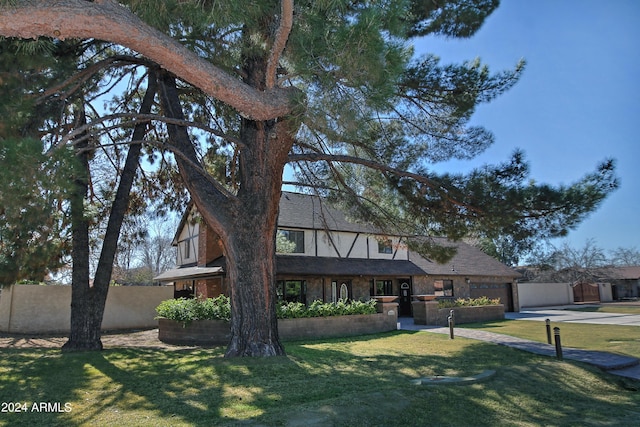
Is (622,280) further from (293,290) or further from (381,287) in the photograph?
(293,290)

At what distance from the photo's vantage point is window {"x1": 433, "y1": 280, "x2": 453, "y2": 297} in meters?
24.9

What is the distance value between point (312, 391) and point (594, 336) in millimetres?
11577

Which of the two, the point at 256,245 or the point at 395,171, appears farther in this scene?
the point at 395,171

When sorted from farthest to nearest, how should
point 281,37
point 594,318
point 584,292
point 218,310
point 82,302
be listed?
point 584,292 < point 594,318 < point 218,310 < point 82,302 < point 281,37

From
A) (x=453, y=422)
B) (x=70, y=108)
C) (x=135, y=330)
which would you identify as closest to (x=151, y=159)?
(x=70, y=108)

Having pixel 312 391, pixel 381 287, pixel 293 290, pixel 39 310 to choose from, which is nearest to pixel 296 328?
pixel 293 290

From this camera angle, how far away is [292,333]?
13.9m

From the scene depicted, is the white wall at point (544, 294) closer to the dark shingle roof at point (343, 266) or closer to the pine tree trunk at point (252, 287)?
the dark shingle roof at point (343, 266)

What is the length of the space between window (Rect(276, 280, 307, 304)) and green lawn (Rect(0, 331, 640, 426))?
9604 millimetres

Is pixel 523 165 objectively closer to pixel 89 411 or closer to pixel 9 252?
pixel 89 411

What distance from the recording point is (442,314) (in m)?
18.5

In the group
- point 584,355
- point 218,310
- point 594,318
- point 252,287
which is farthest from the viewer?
point 594,318

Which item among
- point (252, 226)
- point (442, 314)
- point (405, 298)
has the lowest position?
point (442, 314)

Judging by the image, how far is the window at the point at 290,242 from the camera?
1980 centimetres
